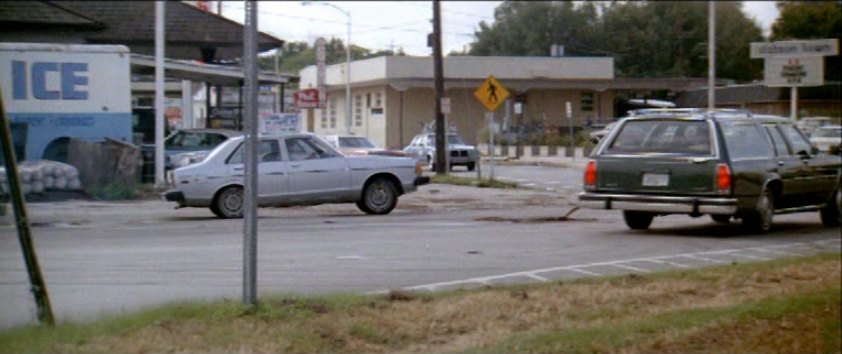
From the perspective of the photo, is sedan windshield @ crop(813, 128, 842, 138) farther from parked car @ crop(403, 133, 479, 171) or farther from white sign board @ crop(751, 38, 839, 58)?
white sign board @ crop(751, 38, 839, 58)

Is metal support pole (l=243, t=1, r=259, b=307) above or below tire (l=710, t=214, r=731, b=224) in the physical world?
above

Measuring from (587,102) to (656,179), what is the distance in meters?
6.78

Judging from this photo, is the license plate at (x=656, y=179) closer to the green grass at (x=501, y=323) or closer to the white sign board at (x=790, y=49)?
the green grass at (x=501, y=323)

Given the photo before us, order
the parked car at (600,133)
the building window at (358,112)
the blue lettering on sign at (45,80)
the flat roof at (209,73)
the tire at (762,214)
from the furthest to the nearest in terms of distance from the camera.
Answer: the building window at (358,112) < the blue lettering on sign at (45,80) < the flat roof at (209,73) < the parked car at (600,133) < the tire at (762,214)

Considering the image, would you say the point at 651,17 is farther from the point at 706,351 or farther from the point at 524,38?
the point at 706,351

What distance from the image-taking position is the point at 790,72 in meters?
20.1

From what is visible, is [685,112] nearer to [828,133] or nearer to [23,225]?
[23,225]

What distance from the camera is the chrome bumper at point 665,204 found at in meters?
14.7

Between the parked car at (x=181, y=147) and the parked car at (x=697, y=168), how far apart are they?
9672mm

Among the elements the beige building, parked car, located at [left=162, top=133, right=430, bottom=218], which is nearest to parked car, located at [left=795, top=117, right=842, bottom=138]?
the beige building

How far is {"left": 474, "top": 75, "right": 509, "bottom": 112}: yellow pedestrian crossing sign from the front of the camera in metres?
23.2

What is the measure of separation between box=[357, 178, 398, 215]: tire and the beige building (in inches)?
95.6

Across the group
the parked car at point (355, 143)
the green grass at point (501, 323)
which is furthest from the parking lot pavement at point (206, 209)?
the green grass at point (501, 323)

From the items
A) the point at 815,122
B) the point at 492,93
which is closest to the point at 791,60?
the point at 492,93
